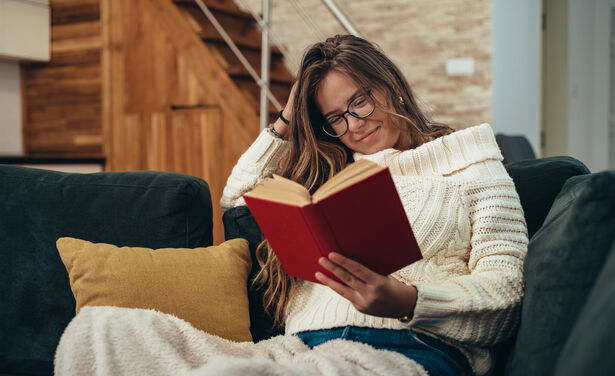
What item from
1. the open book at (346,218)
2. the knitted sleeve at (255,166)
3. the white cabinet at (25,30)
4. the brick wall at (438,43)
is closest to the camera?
the open book at (346,218)

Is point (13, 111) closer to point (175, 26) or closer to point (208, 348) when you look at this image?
point (175, 26)

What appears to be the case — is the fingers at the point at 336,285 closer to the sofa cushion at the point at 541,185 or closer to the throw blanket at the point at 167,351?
the throw blanket at the point at 167,351

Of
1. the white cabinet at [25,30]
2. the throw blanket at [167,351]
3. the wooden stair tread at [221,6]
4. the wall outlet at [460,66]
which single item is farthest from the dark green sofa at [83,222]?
the wall outlet at [460,66]

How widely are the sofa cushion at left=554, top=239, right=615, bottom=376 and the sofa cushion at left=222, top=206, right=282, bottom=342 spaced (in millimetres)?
825

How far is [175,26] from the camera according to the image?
3.76m

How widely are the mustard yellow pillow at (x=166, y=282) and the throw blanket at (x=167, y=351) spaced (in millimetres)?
112

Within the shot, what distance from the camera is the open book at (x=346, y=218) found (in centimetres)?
87

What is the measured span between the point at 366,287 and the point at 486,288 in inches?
11.1

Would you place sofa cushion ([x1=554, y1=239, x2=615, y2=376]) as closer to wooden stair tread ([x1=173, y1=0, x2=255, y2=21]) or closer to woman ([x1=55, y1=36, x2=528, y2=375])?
woman ([x1=55, y1=36, x2=528, y2=375])

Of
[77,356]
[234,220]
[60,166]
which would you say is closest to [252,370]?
[77,356]

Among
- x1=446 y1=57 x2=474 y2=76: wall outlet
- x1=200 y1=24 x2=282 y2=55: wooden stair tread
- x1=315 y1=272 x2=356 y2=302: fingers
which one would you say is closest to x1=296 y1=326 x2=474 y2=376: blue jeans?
x1=315 y1=272 x2=356 y2=302: fingers

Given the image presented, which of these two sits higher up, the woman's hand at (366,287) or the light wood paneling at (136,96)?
the light wood paneling at (136,96)

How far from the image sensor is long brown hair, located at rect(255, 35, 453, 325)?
147 cm

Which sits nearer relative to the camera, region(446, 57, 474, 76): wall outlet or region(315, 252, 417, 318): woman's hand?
region(315, 252, 417, 318): woman's hand
